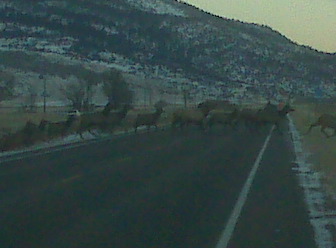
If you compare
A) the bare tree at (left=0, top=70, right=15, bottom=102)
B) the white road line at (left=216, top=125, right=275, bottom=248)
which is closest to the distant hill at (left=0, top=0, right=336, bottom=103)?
the bare tree at (left=0, top=70, right=15, bottom=102)

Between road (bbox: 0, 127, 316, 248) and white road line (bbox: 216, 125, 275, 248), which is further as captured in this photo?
road (bbox: 0, 127, 316, 248)

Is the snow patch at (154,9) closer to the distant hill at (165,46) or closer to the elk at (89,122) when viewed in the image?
the distant hill at (165,46)

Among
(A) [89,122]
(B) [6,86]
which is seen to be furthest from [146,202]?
(B) [6,86]

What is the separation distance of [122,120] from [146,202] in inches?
1492

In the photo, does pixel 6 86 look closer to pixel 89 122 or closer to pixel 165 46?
pixel 89 122

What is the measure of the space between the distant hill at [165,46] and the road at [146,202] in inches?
4153

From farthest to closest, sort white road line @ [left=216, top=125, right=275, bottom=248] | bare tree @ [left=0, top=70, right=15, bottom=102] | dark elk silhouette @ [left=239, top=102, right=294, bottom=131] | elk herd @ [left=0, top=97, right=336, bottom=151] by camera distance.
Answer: bare tree @ [left=0, top=70, right=15, bottom=102], dark elk silhouette @ [left=239, top=102, right=294, bottom=131], elk herd @ [left=0, top=97, right=336, bottom=151], white road line @ [left=216, top=125, right=275, bottom=248]

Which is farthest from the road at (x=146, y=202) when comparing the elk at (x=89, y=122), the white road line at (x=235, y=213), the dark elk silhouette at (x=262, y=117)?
the dark elk silhouette at (x=262, y=117)

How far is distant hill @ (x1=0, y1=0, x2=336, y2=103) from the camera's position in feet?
483

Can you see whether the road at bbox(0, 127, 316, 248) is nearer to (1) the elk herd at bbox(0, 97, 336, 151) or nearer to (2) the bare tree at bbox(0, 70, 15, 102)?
(1) the elk herd at bbox(0, 97, 336, 151)

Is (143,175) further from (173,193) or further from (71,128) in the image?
(71,128)

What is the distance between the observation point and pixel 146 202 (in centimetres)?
1781

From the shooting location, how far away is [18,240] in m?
13.1

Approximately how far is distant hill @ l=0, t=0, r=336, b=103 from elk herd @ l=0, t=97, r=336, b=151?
74234 mm
